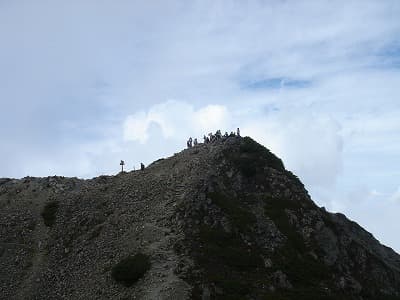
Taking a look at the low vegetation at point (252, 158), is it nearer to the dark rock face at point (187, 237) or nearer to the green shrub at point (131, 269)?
the dark rock face at point (187, 237)

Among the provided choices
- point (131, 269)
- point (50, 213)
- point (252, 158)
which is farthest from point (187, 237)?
point (252, 158)

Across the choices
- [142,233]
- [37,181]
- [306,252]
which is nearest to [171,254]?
[142,233]

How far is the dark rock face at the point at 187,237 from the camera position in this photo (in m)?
62.8

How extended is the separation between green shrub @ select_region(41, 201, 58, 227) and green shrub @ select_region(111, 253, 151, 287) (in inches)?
612

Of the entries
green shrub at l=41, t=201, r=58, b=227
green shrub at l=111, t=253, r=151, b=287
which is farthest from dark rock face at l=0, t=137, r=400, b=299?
green shrub at l=111, t=253, r=151, b=287

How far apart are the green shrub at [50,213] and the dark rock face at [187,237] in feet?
0.46

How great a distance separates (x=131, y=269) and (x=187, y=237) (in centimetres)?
811

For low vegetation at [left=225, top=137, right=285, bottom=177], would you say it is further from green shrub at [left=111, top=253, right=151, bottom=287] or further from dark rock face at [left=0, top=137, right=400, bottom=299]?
green shrub at [left=111, top=253, right=151, bottom=287]

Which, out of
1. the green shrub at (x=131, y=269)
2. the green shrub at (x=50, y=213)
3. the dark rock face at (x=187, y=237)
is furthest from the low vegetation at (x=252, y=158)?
the green shrub at (x=50, y=213)

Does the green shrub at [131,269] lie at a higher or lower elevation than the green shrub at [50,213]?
→ lower

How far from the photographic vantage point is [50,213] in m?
76.9

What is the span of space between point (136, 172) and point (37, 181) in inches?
602

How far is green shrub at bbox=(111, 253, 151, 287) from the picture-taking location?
2427 inches

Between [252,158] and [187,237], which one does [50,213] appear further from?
[252,158]
